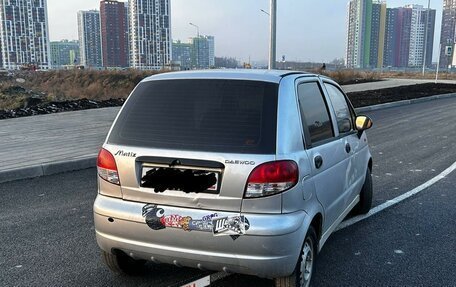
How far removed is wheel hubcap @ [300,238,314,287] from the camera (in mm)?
3335

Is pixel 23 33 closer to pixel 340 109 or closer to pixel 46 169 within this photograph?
pixel 46 169

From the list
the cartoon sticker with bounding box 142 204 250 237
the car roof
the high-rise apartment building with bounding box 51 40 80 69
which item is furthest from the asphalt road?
the high-rise apartment building with bounding box 51 40 80 69

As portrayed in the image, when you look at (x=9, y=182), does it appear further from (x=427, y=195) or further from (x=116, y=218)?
(x=427, y=195)

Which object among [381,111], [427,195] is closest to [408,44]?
[381,111]

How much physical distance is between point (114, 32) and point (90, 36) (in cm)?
1009

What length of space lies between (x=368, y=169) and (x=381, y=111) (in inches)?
546

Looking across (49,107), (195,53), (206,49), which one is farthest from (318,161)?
(206,49)

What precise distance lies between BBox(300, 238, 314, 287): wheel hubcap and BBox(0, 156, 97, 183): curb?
5436mm

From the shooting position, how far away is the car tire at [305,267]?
322cm

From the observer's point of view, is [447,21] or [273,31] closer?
[273,31]

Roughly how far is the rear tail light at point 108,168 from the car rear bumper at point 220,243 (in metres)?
0.24

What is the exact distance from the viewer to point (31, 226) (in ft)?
16.5

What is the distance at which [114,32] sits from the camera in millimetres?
85562

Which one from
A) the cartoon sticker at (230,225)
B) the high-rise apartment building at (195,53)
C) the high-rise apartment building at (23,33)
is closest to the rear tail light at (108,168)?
the cartoon sticker at (230,225)
